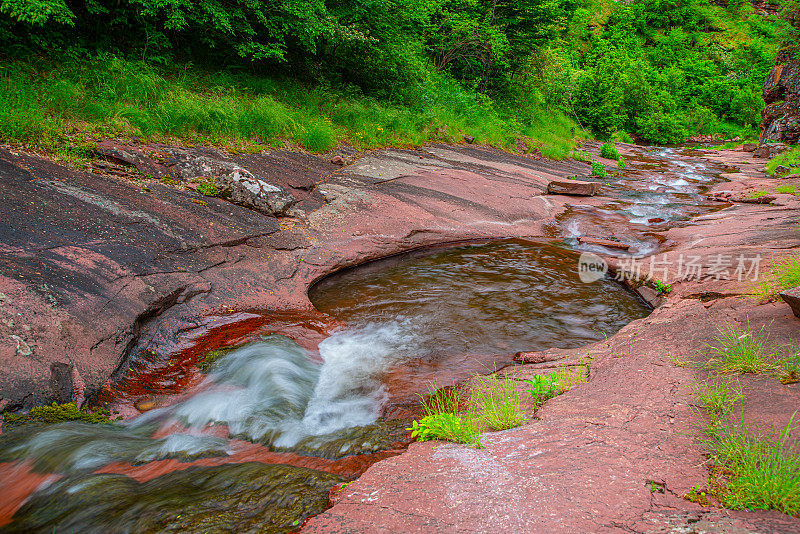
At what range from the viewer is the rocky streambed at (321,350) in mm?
2170

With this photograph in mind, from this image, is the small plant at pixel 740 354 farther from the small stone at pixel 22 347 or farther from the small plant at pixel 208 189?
the small plant at pixel 208 189

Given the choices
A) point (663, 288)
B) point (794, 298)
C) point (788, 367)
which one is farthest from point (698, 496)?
point (663, 288)

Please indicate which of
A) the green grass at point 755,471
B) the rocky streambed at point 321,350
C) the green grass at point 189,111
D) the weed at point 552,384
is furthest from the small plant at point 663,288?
the green grass at point 189,111

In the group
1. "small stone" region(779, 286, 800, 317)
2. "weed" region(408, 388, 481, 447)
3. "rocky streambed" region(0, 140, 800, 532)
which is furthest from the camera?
"small stone" region(779, 286, 800, 317)

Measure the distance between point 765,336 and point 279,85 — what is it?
10509 mm

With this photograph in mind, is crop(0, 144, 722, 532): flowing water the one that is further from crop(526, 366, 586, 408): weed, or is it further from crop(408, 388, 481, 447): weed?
crop(526, 366, 586, 408): weed

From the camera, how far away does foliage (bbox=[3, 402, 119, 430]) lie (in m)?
2.77

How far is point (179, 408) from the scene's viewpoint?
10.8 ft

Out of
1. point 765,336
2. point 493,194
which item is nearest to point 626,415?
point 765,336

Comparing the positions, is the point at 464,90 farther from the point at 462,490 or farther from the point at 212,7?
the point at 462,490

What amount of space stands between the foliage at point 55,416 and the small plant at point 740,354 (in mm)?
4422

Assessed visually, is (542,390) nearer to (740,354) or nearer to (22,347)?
(740,354)

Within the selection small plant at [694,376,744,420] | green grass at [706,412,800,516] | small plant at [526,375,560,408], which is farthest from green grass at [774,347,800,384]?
small plant at [526,375,560,408]

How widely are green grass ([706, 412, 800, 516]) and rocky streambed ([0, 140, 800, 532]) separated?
117 millimetres
